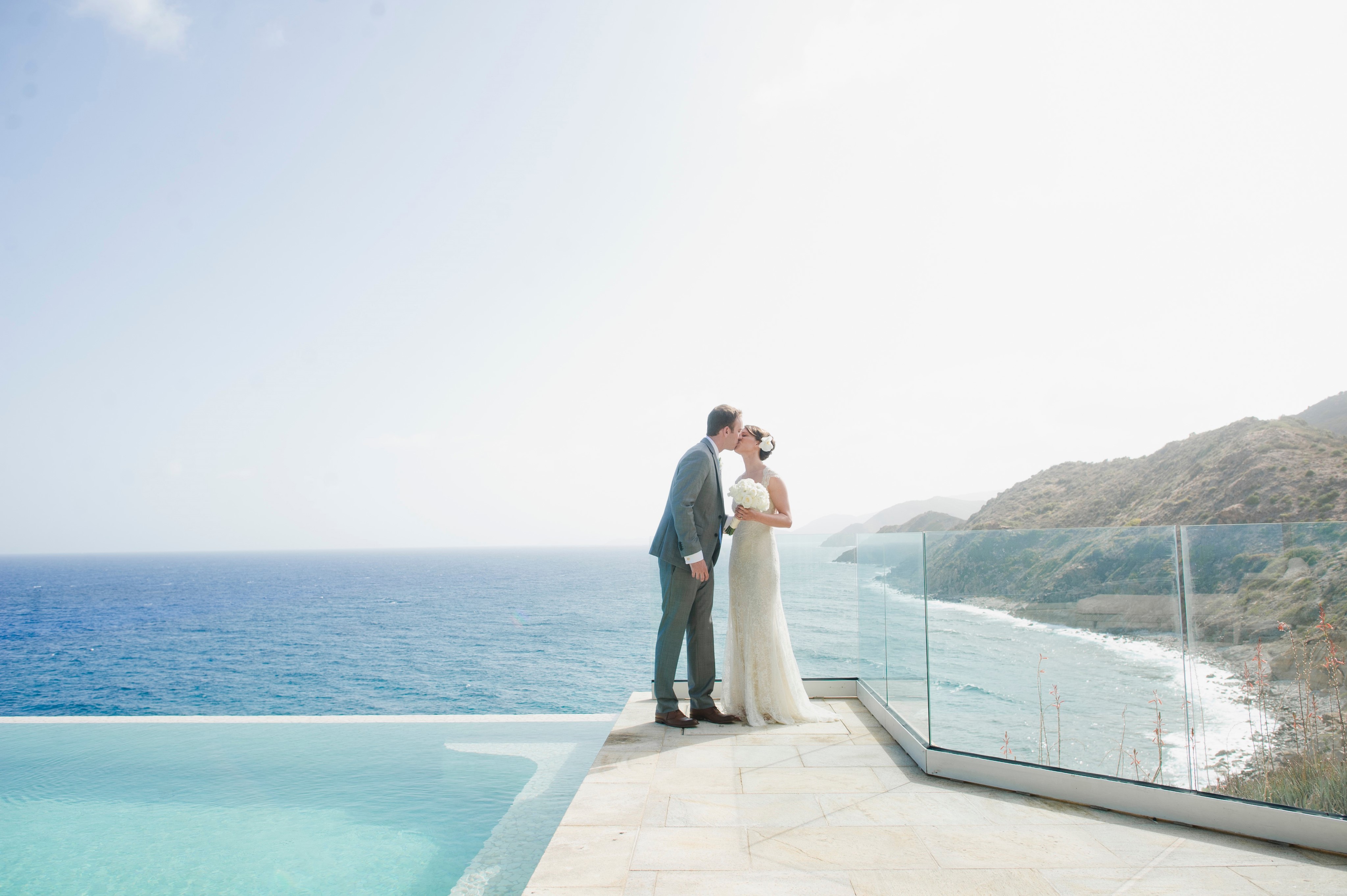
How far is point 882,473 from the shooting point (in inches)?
3386

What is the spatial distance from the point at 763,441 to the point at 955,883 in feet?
8.68

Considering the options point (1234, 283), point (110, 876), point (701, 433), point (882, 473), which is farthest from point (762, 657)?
point (882, 473)

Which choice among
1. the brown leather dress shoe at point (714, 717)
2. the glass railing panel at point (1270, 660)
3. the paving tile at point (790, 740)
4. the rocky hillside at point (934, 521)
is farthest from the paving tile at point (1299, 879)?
the rocky hillside at point (934, 521)

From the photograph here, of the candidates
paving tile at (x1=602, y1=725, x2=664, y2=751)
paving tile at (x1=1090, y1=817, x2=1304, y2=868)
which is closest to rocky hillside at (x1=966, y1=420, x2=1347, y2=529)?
paving tile at (x1=602, y1=725, x2=664, y2=751)

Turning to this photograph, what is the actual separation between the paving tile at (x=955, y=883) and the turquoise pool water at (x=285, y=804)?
57.7 inches

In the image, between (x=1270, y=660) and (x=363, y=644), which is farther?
(x=363, y=644)

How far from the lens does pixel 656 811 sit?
273cm

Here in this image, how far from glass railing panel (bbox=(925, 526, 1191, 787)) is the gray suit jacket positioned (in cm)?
132

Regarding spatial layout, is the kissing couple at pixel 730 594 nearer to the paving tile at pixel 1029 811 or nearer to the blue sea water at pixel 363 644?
the blue sea water at pixel 363 644

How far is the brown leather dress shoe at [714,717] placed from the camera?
4.06m

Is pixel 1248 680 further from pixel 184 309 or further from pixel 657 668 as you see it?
pixel 184 309

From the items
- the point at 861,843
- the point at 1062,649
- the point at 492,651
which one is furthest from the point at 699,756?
the point at 492,651

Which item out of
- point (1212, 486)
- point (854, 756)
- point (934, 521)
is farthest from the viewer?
point (934, 521)

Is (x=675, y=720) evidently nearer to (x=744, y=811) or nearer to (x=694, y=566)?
(x=694, y=566)
